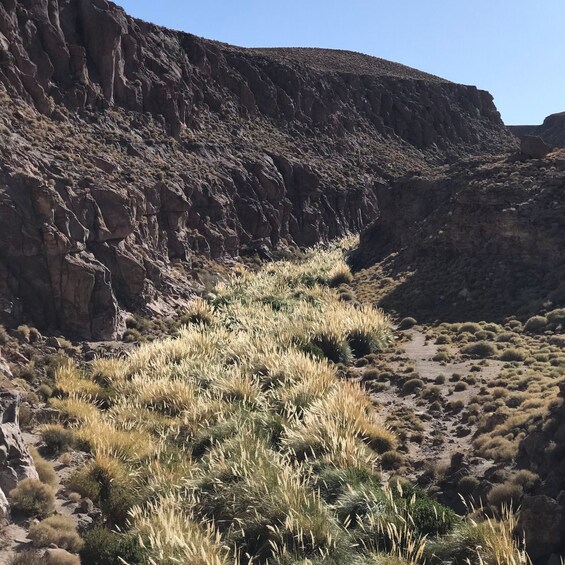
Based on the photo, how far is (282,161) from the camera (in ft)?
162

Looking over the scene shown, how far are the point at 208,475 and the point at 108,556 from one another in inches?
87.4

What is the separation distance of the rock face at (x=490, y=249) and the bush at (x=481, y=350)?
430 centimetres

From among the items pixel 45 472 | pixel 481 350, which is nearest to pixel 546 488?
pixel 45 472

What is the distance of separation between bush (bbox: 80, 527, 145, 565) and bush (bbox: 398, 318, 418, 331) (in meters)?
17.8

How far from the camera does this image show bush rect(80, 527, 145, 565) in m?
7.98

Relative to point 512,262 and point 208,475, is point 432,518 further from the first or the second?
point 512,262

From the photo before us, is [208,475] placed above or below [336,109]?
below

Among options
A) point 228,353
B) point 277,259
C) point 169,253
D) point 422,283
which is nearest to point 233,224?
point 277,259

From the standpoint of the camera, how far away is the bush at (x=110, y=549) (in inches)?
314

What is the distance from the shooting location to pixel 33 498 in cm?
917

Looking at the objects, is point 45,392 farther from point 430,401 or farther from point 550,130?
point 550,130

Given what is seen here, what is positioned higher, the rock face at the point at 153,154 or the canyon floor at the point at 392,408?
the rock face at the point at 153,154

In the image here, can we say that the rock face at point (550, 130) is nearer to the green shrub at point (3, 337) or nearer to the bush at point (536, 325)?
the bush at point (536, 325)

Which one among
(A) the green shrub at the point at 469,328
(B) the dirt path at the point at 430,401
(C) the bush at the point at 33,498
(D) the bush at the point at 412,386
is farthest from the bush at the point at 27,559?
(A) the green shrub at the point at 469,328
